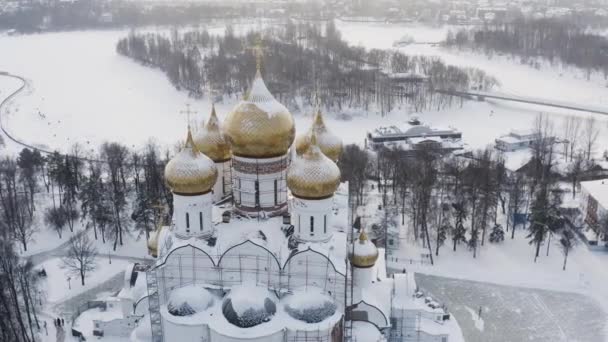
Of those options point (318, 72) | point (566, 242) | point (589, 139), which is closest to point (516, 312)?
point (566, 242)

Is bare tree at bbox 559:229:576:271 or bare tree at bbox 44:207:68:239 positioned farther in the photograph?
bare tree at bbox 44:207:68:239

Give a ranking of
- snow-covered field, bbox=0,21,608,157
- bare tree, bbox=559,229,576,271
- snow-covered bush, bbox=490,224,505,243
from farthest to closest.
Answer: snow-covered field, bbox=0,21,608,157 < snow-covered bush, bbox=490,224,505,243 < bare tree, bbox=559,229,576,271

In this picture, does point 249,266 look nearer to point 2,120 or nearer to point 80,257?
point 80,257

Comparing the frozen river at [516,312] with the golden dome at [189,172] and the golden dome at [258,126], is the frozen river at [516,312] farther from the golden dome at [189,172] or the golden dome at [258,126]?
the golden dome at [189,172]

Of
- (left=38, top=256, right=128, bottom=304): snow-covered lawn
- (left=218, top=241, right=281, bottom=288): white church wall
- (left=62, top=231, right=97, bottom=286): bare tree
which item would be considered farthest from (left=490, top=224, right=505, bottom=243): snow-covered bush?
(left=62, top=231, right=97, bottom=286): bare tree

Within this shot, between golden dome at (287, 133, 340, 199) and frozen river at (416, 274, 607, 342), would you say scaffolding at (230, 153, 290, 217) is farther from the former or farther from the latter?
frozen river at (416, 274, 607, 342)

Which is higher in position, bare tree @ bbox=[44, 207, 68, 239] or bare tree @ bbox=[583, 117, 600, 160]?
bare tree @ bbox=[583, 117, 600, 160]
